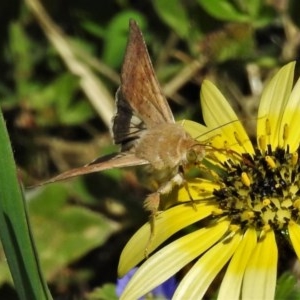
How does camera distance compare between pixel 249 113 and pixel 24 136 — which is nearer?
pixel 249 113

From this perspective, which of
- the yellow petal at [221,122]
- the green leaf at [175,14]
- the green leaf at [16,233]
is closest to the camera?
the green leaf at [16,233]

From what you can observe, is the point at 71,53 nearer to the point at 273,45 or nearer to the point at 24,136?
the point at 24,136

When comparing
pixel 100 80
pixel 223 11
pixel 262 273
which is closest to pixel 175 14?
pixel 223 11

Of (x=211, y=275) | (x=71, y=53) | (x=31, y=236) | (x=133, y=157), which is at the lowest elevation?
(x=211, y=275)

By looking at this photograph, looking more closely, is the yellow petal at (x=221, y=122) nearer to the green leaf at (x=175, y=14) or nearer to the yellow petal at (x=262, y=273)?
the yellow petal at (x=262, y=273)

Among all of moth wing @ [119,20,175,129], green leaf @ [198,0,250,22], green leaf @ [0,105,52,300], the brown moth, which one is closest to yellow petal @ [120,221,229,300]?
the brown moth

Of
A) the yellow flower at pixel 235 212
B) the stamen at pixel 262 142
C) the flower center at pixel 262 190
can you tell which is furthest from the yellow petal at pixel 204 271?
the stamen at pixel 262 142

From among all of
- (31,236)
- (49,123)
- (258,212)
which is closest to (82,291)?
(49,123)
